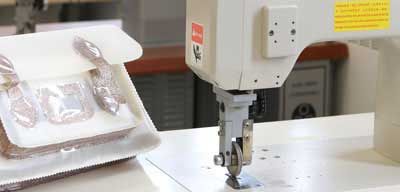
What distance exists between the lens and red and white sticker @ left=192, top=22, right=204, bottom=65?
1.50 meters

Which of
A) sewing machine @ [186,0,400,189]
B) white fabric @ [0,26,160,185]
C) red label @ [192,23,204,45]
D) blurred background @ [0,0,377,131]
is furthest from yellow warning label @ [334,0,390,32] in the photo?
blurred background @ [0,0,377,131]

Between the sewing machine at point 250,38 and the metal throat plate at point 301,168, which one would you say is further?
the metal throat plate at point 301,168

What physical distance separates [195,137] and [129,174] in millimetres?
297

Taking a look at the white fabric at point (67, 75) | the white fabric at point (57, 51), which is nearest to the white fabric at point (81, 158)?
the white fabric at point (67, 75)

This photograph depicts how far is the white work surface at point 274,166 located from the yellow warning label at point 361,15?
0.29 m

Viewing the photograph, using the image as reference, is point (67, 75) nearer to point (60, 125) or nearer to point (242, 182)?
point (60, 125)

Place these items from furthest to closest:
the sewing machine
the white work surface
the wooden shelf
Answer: the wooden shelf → the white work surface → the sewing machine

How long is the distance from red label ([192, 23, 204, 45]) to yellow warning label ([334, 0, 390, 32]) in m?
0.26

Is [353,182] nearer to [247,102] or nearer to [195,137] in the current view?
[247,102]

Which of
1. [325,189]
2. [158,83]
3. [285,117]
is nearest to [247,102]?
[325,189]

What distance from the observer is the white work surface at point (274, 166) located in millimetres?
1553

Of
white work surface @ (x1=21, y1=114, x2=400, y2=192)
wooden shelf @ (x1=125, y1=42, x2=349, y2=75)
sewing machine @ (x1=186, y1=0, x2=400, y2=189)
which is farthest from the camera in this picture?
wooden shelf @ (x1=125, y1=42, x2=349, y2=75)

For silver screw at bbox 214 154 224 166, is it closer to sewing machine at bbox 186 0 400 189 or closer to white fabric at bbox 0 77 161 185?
sewing machine at bbox 186 0 400 189

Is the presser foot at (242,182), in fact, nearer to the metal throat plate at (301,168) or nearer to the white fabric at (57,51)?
the metal throat plate at (301,168)
